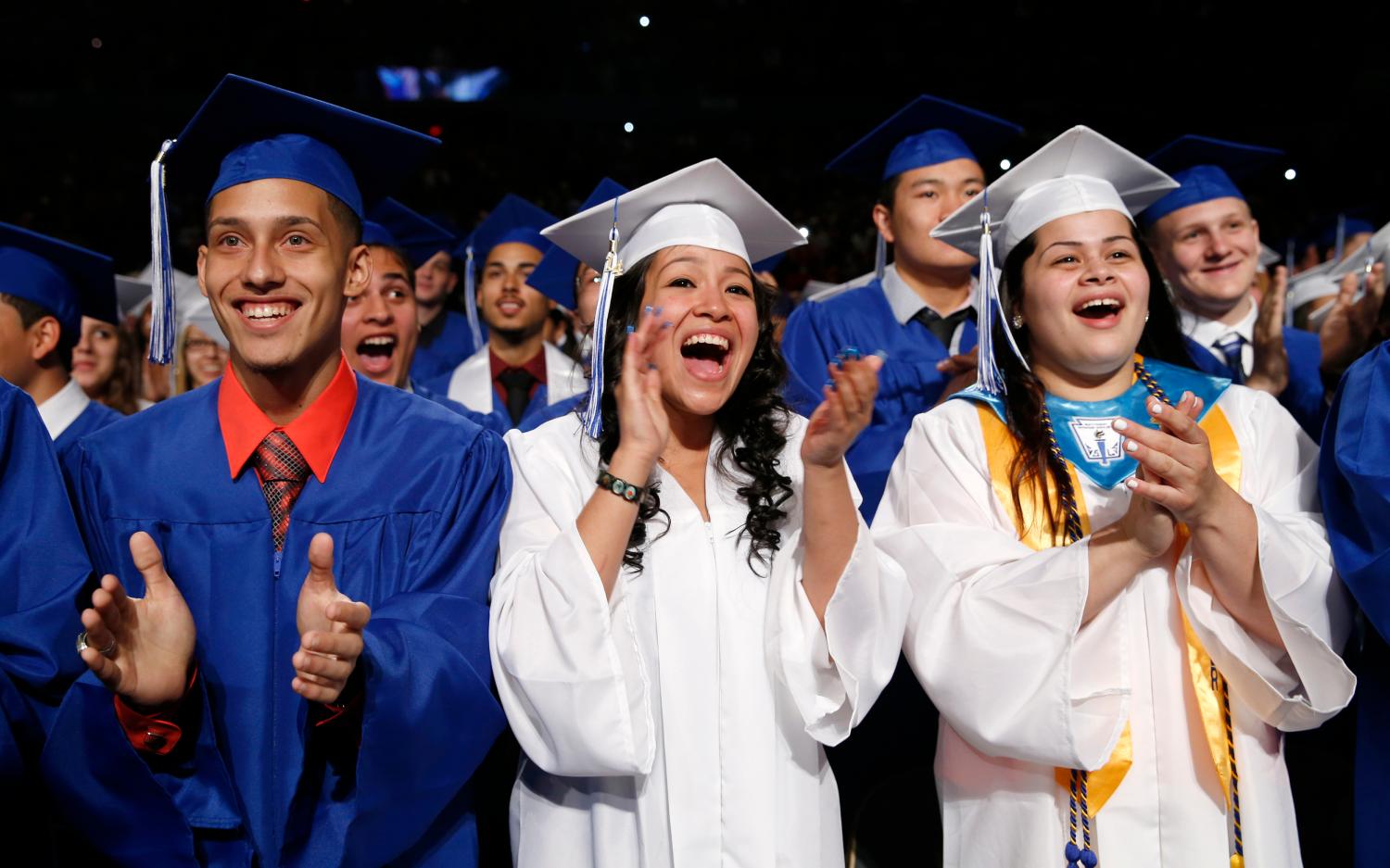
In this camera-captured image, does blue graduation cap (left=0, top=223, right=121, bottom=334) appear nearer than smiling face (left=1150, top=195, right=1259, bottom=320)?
Yes

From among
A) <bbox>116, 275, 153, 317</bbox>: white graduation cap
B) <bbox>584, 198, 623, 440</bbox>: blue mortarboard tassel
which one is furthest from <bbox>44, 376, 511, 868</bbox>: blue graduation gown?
<bbox>116, 275, 153, 317</bbox>: white graduation cap

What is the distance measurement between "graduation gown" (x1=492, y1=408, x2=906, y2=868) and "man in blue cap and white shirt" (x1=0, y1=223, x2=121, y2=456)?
1670 millimetres

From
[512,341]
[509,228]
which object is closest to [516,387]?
[512,341]

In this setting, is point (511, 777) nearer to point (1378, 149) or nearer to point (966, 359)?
point (966, 359)

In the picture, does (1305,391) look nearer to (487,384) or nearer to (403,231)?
(487,384)

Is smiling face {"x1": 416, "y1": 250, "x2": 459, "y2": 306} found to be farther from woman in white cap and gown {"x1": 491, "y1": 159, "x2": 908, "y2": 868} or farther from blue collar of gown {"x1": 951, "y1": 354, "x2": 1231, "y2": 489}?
blue collar of gown {"x1": 951, "y1": 354, "x2": 1231, "y2": 489}

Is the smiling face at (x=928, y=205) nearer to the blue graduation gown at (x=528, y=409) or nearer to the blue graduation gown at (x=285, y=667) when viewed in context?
the blue graduation gown at (x=528, y=409)

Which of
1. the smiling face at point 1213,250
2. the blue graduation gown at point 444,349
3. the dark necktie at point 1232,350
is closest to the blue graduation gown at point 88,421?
the blue graduation gown at point 444,349

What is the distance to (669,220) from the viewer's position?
8.24 feet

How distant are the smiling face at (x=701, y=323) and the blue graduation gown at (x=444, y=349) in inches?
140

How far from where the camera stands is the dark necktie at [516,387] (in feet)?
16.5

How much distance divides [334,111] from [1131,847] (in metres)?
2.06

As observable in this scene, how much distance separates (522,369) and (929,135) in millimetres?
2020

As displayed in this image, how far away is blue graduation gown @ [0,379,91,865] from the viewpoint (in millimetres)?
2041
